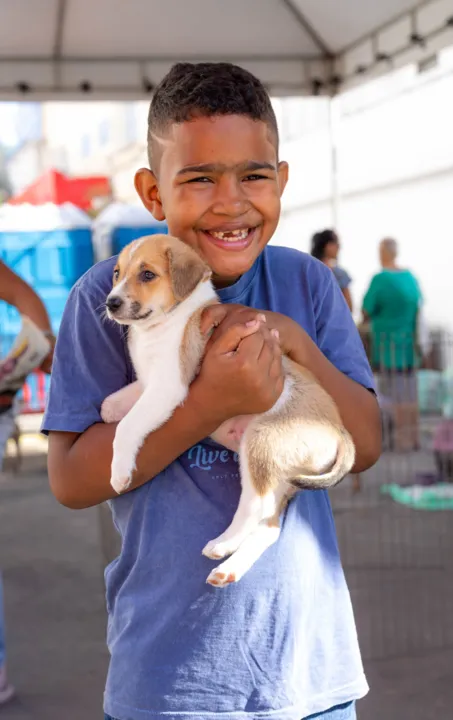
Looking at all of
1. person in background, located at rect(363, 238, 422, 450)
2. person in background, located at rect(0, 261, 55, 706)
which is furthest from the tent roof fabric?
person in background, located at rect(0, 261, 55, 706)

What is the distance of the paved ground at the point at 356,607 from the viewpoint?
174 inches

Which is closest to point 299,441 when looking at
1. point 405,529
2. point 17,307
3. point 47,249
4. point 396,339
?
point 17,307

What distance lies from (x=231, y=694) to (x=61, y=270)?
471 inches

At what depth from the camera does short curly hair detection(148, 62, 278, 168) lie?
172 cm

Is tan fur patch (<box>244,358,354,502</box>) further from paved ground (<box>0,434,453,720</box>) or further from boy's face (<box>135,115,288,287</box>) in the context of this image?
paved ground (<box>0,434,453,720</box>)

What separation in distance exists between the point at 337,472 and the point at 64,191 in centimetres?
1569

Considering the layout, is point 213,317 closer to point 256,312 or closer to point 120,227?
point 256,312

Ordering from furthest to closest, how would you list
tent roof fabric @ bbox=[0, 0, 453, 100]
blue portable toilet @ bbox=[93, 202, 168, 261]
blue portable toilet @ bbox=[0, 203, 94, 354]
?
blue portable toilet @ bbox=[0, 203, 94, 354], blue portable toilet @ bbox=[93, 202, 168, 261], tent roof fabric @ bbox=[0, 0, 453, 100]

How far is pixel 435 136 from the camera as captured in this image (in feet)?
47.4

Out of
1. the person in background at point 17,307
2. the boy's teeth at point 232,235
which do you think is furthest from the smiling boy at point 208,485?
the person in background at point 17,307

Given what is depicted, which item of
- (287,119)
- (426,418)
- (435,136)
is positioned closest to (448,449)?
(426,418)

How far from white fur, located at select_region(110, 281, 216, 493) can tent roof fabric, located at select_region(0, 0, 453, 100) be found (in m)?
8.70

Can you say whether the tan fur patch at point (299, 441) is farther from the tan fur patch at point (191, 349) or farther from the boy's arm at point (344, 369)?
the tan fur patch at point (191, 349)

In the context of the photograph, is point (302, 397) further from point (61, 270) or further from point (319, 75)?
point (61, 270)
